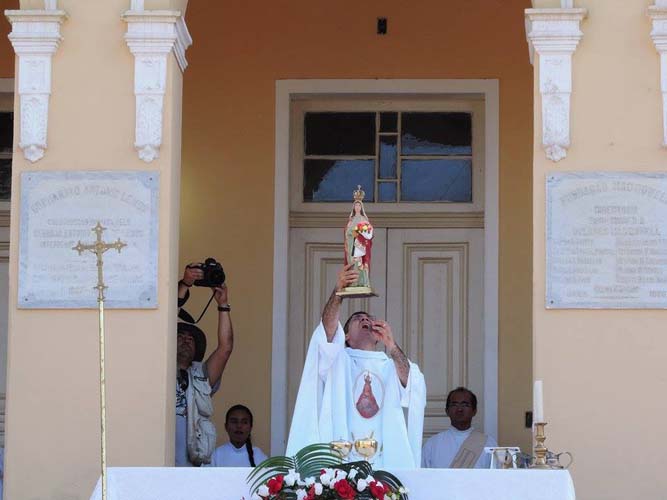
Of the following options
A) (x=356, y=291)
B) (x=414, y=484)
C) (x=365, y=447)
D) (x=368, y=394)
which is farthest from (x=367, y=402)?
(x=414, y=484)

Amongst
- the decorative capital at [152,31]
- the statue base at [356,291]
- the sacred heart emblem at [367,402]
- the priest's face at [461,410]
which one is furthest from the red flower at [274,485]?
the priest's face at [461,410]

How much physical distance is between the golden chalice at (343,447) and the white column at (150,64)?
2.32 metres

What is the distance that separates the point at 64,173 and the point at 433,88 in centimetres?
354

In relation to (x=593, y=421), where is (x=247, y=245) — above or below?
above

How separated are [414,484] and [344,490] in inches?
23.7

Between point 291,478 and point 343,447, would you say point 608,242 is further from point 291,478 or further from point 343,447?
point 291,478

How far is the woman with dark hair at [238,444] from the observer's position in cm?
Answer: 1252

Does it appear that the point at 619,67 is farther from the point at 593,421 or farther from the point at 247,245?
the point at 247,245

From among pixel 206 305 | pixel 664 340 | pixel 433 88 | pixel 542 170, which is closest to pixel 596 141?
pixel 542 170

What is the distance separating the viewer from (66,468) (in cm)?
1080

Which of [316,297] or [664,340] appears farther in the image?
[316,297]

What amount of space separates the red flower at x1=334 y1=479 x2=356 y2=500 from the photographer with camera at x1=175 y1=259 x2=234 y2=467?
9.65 ft

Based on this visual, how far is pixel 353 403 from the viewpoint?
34.4 feet

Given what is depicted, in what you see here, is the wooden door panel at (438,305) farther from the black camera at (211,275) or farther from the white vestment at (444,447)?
the black camera at (211,275)
